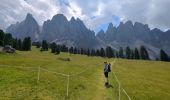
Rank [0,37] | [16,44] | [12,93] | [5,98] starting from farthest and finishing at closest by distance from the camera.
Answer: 1. [16,44]
2. [0,37]
3. [12,93]
4. [5,98]

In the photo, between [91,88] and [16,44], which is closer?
[91,88]

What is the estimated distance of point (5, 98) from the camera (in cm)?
2317

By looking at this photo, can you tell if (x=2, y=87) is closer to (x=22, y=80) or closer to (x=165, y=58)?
(x=22, y=80)

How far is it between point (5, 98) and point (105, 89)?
13.0 m

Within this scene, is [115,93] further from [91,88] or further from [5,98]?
[5,98]

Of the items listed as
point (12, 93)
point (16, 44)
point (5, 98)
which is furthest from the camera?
point (16, 44)

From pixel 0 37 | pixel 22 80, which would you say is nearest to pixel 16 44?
pixel 0 37

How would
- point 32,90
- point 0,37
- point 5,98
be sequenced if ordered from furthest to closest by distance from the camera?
point 0,37 → point 32,90 → point 5,98

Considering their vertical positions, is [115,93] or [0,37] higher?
[0,37]

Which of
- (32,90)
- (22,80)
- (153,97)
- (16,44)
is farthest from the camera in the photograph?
(16,44)

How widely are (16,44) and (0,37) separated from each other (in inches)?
1303

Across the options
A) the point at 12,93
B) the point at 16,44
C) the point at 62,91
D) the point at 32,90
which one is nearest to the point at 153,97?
the point at 62,91

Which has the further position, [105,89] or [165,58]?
[165,58]

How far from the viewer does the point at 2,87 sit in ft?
90.8
